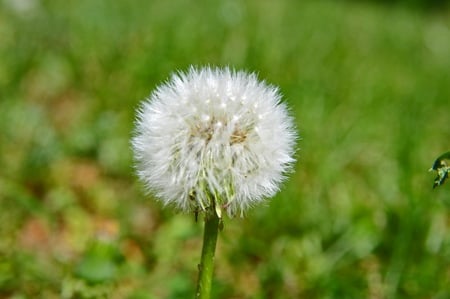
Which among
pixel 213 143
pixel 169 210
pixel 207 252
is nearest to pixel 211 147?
pixel 213 143

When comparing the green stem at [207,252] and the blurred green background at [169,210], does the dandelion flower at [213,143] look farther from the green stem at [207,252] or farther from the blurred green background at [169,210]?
the blurred green background at [169,210]

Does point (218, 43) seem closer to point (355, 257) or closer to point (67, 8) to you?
point (67, 8)

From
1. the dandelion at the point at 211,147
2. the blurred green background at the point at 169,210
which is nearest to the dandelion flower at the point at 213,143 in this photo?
the dandelion at the point at 211,147

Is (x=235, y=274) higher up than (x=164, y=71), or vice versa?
(x=164, y=71)

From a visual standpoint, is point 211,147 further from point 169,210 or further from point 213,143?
point 169,210

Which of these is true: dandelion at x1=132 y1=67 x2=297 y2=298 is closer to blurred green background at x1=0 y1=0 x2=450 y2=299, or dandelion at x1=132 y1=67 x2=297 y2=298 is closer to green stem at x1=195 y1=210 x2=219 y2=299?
green stem at x1=195 y1=210 x2=219 y2=299

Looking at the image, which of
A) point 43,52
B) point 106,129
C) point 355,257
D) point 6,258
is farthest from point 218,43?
point 6,258
